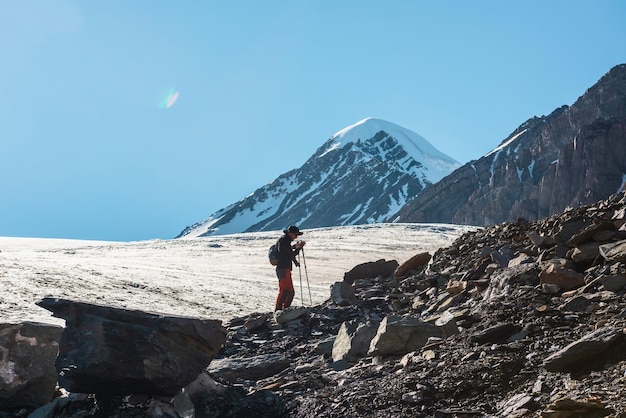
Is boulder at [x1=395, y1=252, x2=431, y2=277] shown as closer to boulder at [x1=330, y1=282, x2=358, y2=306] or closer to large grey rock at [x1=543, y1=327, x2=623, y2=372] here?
boulder at [x1=330, y1=282, x2=358, y2=306]

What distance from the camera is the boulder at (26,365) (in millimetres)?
7285

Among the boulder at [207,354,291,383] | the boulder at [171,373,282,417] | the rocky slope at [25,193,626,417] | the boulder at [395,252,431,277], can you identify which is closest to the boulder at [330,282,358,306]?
the rocky slope at [25,193,626,417]

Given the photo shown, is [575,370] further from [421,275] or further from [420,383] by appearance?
[421,275]

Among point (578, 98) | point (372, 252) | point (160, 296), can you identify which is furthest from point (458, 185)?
point (160, 296)

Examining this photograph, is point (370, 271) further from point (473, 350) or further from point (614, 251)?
point (473, 350)

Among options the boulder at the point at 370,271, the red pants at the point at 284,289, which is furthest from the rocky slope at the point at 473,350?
the boulder at the point at 370,271

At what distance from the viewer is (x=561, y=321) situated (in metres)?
7.03

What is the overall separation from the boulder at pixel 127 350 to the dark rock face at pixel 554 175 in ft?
321

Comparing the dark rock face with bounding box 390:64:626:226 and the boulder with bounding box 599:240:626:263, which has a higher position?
the dark rock face with bounding box 390:64:626:226

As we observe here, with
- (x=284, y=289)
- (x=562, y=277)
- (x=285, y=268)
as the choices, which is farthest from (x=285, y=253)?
(x=562, y=277)

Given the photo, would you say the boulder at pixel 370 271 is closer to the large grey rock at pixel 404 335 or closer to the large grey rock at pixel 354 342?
the large grey rock at pixel 354 342

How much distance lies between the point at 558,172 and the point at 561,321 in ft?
436

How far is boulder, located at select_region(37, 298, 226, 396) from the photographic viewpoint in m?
6.66

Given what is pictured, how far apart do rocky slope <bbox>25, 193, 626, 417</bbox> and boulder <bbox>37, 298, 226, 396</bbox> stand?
0.29m
